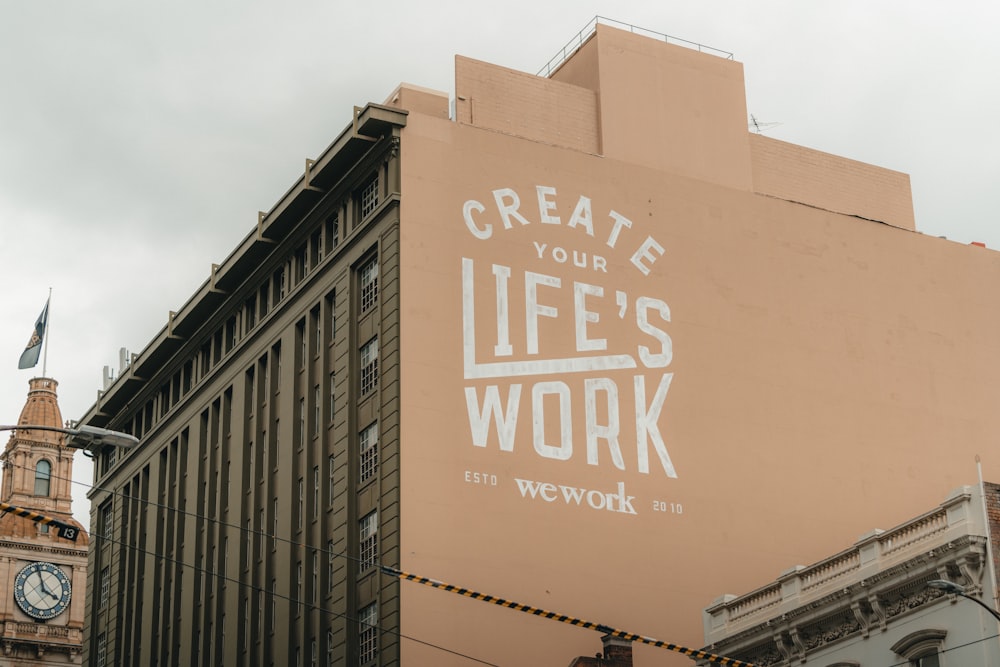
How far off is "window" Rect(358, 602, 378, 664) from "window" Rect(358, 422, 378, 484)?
4.74 meters

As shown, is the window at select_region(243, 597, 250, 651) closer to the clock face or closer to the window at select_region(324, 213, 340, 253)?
the window at select_region(324, 213, 340, 253)

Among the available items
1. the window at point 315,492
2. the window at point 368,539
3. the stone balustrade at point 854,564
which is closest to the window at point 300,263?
the window at point 315,492

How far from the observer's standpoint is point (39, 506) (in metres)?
148

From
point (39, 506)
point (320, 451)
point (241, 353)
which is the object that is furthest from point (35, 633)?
point (320, 451)

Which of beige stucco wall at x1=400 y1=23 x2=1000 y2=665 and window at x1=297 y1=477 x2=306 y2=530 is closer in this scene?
beige stucco wall at x1=400 y1=23 x2=1000 y2=665

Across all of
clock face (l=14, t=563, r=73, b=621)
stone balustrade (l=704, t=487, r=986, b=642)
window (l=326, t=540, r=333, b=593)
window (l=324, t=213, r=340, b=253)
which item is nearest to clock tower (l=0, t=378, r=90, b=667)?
clock face (l=14, t=563, r=73, b=621)

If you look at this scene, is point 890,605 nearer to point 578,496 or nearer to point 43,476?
point 578,496

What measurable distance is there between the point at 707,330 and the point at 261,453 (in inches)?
785

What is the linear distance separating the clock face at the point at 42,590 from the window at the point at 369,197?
8694 centimetres

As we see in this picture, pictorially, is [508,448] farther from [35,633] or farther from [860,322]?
[35,633]

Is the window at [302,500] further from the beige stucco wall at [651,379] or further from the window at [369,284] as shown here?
the beige stucco wall at [651,379]

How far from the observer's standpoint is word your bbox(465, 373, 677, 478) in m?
60.4

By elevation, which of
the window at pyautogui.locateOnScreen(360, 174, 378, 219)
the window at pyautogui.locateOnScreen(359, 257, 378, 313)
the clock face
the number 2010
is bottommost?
the number 2010

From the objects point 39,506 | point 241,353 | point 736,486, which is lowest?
point 736,486
